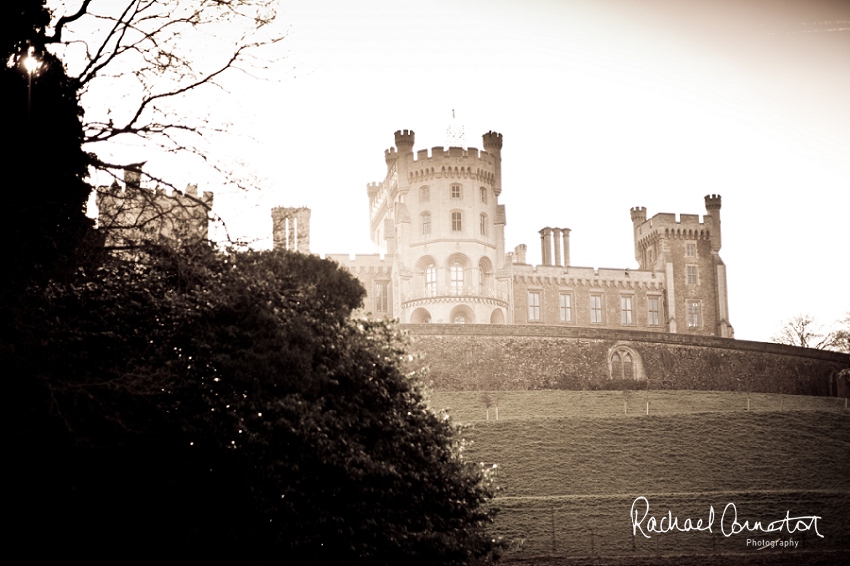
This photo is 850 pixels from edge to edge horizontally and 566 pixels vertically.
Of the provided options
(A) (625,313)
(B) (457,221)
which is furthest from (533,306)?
(B) (457,221)

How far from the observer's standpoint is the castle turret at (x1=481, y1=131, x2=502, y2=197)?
58.9 metres

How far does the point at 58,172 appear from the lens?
1284cm

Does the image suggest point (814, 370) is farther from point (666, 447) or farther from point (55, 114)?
point (55, 114)

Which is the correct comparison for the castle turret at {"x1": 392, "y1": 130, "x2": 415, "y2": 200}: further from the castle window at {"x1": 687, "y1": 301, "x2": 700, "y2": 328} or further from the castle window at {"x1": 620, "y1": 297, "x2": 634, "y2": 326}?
the castle window at {"x1": 687, "y1": 301, "x2": 700, "y2": 328}

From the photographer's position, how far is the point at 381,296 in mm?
58000

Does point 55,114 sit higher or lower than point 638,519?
higher

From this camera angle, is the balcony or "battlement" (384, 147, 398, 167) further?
"battlement" (384, 147, 398, 167)

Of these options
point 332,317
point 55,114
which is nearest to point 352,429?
point 332,317

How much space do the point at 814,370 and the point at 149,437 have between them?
45.0 meters

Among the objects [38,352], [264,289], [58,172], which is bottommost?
[38,352]

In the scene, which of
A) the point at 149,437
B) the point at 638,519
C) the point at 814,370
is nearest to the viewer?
the point at 149,437

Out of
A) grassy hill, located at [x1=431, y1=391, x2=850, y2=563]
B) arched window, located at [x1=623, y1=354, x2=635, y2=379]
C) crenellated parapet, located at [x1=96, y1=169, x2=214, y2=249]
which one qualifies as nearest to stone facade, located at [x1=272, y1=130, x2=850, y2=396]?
arched window, located at [x1=623, y1=354, x2=635, y2=379]

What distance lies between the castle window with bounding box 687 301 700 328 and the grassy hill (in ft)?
67.0

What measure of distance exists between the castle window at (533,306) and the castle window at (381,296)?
9120mm
